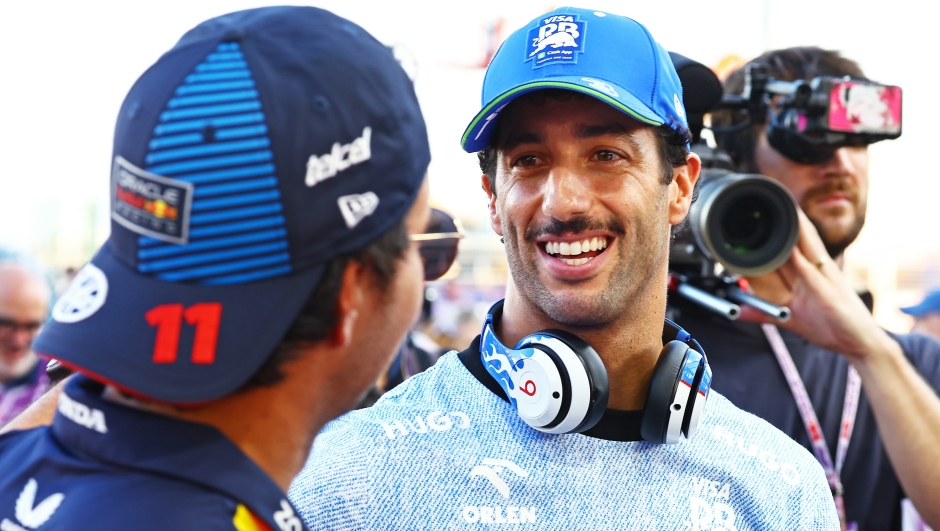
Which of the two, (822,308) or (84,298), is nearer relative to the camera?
(84,298)

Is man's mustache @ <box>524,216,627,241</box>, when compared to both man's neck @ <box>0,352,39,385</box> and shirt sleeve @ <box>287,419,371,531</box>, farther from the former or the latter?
man's neck @ <box>0,352,39,385</box>

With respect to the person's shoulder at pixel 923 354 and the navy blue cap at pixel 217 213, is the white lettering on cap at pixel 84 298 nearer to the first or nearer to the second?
the navy blue cap at pixel 217 213

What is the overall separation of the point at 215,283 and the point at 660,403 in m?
0.95

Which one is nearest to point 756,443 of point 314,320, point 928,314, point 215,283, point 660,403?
point 660,403

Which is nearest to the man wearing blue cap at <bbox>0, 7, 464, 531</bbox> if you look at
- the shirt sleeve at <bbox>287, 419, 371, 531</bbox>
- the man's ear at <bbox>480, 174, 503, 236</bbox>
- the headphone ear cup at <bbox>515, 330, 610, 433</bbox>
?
the shirt sleeve at <bbox>287, 419, 371, 531</bbox>

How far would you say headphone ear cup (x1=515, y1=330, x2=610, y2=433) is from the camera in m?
1.44

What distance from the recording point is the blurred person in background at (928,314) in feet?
16.5

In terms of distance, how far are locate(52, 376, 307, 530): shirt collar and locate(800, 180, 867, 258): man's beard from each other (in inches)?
82.8

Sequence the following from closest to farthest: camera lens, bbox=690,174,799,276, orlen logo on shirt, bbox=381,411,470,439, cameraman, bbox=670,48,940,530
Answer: orlen logo on shirt, bbox=381,411,470,439, camera lens, bbox=690,174,799,276, cameraman, bbox=670,48,940,530

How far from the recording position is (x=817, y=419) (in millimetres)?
2400

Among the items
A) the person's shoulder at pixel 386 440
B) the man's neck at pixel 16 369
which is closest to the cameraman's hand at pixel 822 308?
the person's shoulder at pixel 386 440

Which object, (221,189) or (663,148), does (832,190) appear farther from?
(221,189)

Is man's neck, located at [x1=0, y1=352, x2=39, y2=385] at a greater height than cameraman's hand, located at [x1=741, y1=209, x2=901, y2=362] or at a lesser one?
lesser

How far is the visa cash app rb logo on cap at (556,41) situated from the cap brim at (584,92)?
0.22ft
